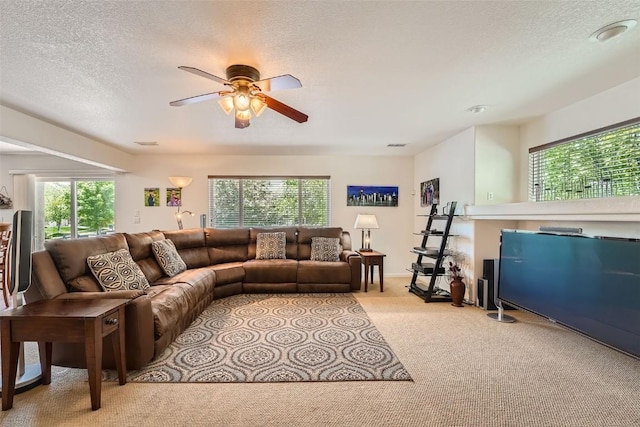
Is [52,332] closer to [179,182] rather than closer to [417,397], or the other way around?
[417,397]

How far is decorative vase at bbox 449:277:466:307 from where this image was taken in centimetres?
396

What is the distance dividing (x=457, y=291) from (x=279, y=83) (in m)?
3.31

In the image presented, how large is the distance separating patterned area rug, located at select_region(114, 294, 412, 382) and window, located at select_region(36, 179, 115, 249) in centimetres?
343

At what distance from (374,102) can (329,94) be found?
1.62 feet

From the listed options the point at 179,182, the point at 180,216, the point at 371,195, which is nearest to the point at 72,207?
the point at 180,216

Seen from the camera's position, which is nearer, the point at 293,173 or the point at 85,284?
the point at 85,284

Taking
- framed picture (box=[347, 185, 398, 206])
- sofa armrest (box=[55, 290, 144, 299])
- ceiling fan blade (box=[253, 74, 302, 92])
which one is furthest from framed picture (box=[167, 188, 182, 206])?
ceiling fan blade (box=[253, 74, 302, 92])

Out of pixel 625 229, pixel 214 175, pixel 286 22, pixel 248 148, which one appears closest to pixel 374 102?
pixel 286 22

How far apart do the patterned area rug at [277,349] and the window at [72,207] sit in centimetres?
343

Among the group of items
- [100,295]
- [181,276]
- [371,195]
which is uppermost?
[371,195]

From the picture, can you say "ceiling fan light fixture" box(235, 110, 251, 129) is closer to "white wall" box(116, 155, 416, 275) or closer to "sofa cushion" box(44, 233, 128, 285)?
"sofa cushion" box(44, 233, 128, 285)

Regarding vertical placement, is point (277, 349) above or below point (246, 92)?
below

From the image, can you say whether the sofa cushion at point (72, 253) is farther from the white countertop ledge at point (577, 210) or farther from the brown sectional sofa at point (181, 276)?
the white countertop ledge at point (577, 210)

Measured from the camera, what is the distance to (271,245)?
5031 millimetres
